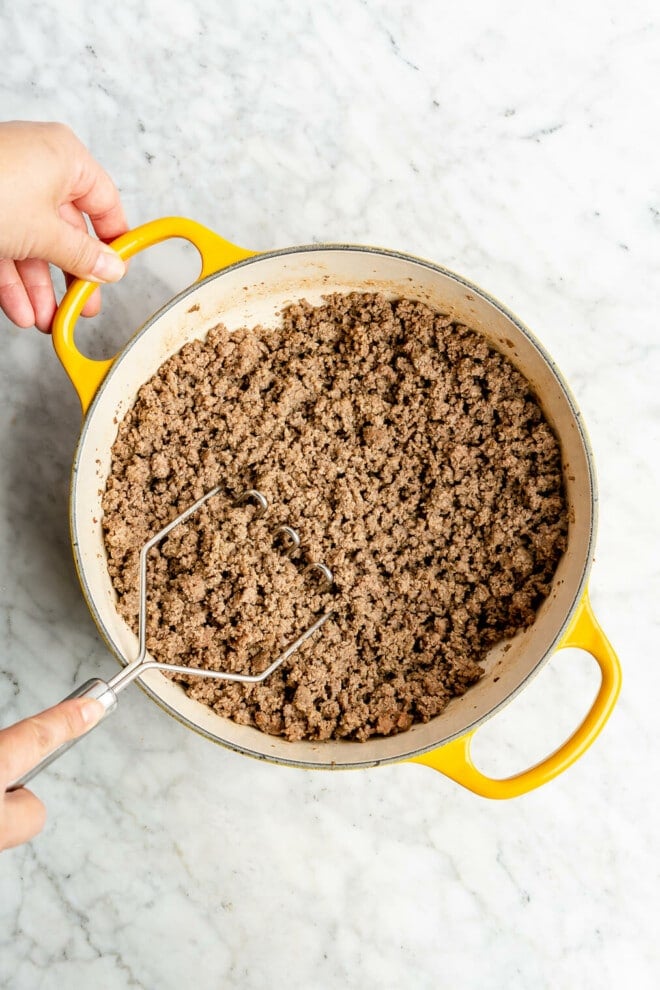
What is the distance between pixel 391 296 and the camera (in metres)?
1.19

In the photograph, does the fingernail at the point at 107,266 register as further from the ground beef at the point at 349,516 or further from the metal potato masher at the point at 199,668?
the metal potato masher at the point at 199,668

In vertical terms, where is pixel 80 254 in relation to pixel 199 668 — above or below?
above

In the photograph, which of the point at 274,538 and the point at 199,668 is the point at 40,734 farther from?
the point at 274,538

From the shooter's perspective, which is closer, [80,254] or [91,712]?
[91,712]

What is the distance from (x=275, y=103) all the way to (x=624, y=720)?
1092 millimetres

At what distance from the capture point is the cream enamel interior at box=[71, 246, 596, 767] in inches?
41.6

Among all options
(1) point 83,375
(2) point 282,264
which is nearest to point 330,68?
(2) point 282,264

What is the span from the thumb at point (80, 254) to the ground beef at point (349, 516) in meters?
0.18

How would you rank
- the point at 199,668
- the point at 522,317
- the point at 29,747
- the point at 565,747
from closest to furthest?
the point at 29,747 → the point at 565,747 → the point at 199,668 → the point at 522,317

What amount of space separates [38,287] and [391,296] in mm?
498

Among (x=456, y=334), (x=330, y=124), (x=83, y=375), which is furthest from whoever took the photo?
(x=330, y=124)

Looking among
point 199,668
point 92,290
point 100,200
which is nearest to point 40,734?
point 199,668

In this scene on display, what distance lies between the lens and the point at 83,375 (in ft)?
3.49

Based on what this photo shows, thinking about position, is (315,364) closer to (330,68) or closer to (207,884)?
(330,68)
